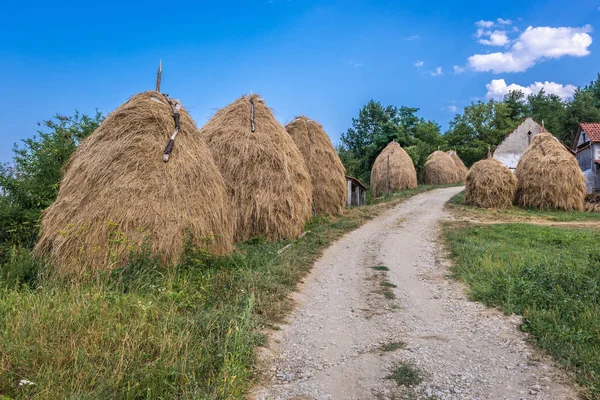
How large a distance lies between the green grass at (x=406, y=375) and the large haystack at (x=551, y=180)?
1606cm

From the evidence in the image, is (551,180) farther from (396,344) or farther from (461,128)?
(461,128)

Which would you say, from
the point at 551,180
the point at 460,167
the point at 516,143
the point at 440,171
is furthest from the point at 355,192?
the point at 460,167

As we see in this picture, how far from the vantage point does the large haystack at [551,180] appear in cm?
1620

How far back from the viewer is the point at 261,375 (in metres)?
3.36

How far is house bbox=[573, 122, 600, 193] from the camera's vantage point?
21797mm

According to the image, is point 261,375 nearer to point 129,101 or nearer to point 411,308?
point 411,308

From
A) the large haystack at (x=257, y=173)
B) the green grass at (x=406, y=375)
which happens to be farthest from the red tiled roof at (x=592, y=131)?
the green grass at (x=406, y=375)

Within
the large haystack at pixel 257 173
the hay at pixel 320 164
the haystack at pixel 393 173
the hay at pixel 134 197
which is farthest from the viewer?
the haystack at pixel 393 173

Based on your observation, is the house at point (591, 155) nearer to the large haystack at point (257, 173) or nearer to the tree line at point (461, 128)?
the tree line at point (461, 128)

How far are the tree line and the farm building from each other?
21.3ft

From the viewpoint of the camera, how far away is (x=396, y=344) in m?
3.99

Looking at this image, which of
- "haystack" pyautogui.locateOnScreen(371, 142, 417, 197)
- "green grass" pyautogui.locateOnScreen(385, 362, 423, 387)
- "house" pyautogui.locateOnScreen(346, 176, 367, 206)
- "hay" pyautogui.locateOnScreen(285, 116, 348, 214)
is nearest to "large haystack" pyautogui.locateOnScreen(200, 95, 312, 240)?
"hay" pyautogui.locateOnScreen(285, 116, 348, 214)

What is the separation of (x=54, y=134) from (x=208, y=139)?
3515 mm

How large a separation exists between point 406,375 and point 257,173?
6574 millimetres
